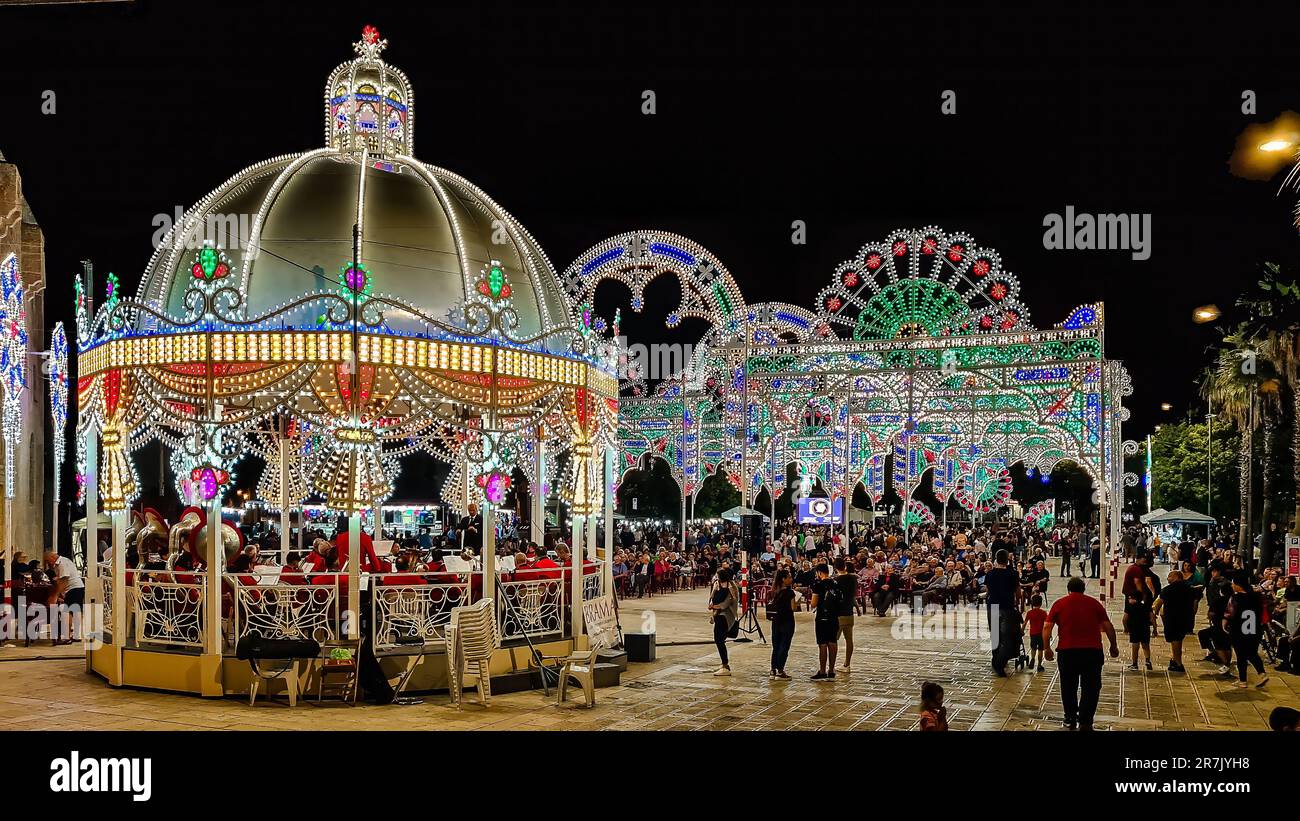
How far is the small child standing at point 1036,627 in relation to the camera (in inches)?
512

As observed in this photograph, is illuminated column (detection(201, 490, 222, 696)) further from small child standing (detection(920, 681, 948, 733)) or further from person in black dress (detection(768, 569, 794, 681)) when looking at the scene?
small child standing (detection(920, 681, 948, 733))

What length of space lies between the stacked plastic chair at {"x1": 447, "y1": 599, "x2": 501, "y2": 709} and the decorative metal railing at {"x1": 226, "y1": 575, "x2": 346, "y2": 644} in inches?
50.2

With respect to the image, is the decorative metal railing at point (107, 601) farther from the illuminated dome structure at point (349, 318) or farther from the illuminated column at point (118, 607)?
the illuminated column at point (118, 607)

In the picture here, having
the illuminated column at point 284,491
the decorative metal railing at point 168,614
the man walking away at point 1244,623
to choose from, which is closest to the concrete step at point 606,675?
the decorative metal railing at point 168,614

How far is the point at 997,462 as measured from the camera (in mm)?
39406

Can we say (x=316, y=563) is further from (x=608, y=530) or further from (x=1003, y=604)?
(x=1003, y=604)

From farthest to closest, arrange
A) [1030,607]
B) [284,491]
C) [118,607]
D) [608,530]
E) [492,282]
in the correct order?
1. [1030,607]
2. [284,491]
3. [608,530]
4. [492,282]
5. [118,607]

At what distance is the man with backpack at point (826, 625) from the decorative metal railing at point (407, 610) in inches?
163

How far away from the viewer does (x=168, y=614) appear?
1202 cm

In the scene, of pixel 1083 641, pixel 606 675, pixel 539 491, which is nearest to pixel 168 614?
pixel 606 675

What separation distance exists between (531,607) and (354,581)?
2330mm
